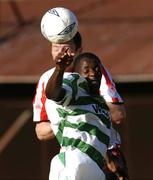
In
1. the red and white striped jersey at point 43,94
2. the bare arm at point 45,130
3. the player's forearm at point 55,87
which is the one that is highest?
the player's forearm at point 55,87

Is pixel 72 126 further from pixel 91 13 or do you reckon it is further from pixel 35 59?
pixel 91 13

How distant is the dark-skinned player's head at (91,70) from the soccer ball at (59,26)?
153 millimetres

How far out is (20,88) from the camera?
15.2 m

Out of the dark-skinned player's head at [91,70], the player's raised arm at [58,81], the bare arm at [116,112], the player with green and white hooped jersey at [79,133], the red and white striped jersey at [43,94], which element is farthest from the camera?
the bare arm at [116,112]

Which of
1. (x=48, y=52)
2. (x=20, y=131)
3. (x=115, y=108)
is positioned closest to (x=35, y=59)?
(x=48, y=52)

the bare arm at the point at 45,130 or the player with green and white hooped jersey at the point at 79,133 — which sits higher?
the player with green and white hooped jersey at the point at 79,133

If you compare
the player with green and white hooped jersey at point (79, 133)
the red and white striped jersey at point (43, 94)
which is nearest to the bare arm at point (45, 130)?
the red and white striped jersey at point (43, 94)

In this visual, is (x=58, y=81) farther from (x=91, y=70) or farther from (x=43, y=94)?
(x=43, y=94)

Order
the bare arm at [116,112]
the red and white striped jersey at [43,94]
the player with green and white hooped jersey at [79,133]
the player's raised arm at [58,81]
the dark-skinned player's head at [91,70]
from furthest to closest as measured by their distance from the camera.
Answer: the bare arm at [116,112] < the red and white striped jersey at [43,94] < the dark-skinned player's head at [91,70] < the player with green and white hooped jersey at [79,133] < the player's raised arm at [58,81]

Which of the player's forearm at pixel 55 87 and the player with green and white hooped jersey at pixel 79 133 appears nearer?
the player's forearm at pixel 55 87

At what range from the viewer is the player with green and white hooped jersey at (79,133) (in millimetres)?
5492

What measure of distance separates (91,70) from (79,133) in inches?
15.6

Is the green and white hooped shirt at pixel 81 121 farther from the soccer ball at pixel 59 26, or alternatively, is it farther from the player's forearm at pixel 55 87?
the soccer ball at pixel 59 26

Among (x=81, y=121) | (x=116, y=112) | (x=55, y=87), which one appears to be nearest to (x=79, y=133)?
(x=81, y=121)
